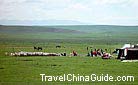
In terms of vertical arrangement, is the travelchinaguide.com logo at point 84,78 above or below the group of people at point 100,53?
below

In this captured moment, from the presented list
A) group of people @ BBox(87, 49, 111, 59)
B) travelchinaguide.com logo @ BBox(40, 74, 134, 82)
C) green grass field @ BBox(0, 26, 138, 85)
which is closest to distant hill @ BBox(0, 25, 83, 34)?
green grass field @ BBox(0, 26, 138, 85)

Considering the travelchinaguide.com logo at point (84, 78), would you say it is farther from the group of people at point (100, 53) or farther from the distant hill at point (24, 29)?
the distant hill at point (24, 29)

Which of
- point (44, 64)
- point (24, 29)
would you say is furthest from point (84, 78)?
point (24, 29)

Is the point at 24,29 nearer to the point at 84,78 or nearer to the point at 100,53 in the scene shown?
the point at 100,53

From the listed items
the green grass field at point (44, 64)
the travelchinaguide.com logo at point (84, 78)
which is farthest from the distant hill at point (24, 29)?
the travelchinaguide.com logo at point (84, 78)

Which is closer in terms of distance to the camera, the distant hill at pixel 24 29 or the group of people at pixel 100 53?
the distant hill at pixel 24 29


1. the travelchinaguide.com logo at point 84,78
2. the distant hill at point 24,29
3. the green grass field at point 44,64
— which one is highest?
the distant hill at point 24,29

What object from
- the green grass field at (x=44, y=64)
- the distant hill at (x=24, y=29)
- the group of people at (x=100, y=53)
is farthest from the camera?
the group of people at (x=100, y=53)

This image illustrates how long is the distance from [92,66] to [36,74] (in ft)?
3.68

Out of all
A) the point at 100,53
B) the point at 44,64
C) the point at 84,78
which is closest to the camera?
the point at 84,78

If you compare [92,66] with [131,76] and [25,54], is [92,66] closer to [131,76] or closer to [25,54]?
[131,76]

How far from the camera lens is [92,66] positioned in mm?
8484

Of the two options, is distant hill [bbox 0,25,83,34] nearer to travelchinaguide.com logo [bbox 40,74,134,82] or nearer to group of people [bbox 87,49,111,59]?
group of people [bbox 87,49,111,59]

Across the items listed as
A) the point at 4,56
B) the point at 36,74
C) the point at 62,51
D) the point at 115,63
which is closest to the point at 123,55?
the point at 115,63
